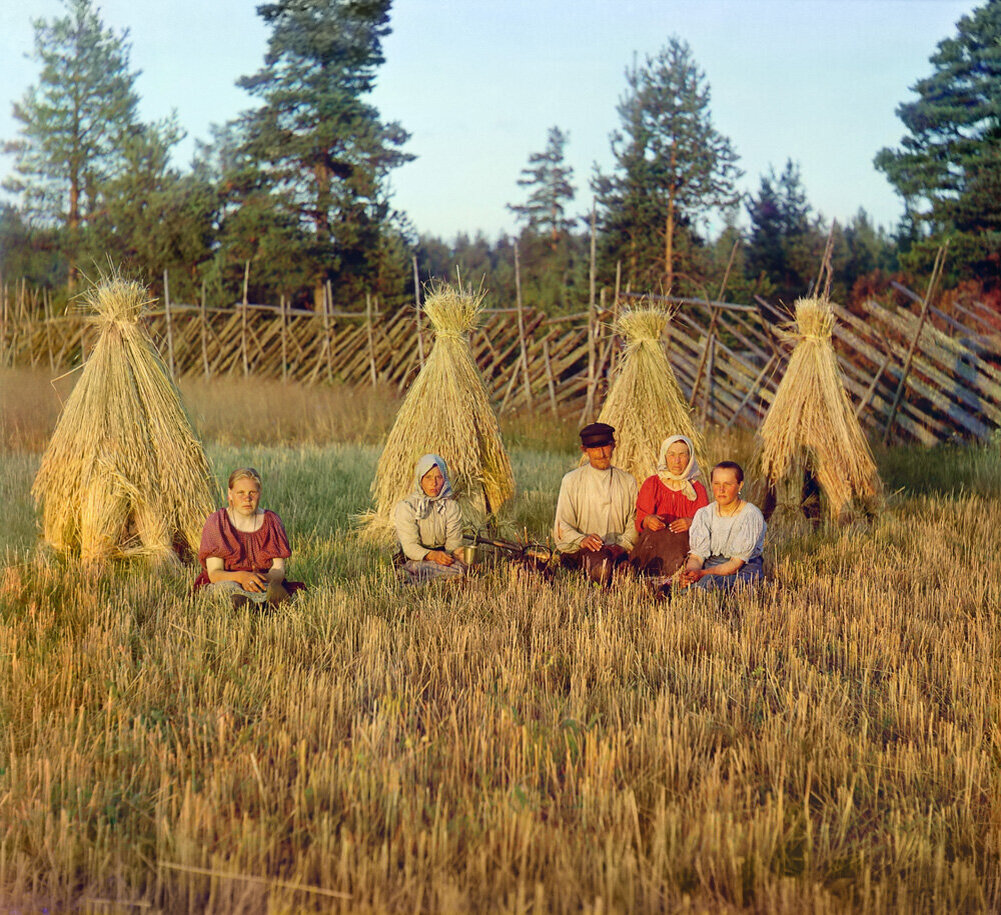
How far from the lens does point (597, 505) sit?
632 centimetres

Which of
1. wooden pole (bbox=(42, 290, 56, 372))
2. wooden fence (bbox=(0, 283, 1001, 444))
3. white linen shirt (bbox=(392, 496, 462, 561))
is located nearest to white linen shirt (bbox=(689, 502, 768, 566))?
white linen shirt (bbox=(392, 496, 462, 561))

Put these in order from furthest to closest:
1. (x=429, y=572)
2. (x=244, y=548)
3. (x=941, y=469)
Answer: (x=941, y=469)
(x=429, y=572)
(x=244, y=548)

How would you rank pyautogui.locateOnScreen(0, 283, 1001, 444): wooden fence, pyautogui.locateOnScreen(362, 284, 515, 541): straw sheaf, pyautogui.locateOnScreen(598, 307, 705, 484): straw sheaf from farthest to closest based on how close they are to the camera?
1. pyautogui.locateOnScreen(0, 283, 1001, 444): wooden fence
2. pyautogui.locateOnScreen(598, 307, 705, 484): straw sheaf
3. pyautogui.locateOnScreen(362, 284, 515, 541): straw sheaf

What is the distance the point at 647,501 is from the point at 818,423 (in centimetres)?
205

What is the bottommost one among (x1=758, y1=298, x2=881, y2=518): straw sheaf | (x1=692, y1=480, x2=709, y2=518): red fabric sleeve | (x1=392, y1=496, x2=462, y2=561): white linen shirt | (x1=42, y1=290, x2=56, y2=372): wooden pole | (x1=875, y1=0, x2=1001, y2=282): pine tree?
(x1=392, y1=496, x2=462, y2=561): white linen shirt

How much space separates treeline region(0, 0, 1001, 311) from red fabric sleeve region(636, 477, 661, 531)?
12.4 metres

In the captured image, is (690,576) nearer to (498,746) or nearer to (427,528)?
(427,528)

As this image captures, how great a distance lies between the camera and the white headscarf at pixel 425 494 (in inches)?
231

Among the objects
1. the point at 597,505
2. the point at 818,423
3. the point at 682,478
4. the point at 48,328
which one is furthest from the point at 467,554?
the point at 48,328

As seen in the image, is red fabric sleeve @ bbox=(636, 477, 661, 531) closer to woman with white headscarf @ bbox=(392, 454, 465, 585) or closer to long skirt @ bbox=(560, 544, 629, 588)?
long skirt @ bbox=(560, 544, 629, 588)

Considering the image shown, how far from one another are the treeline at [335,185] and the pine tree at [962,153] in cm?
3

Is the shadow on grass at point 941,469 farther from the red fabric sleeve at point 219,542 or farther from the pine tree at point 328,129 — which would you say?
the pine tree at point 328,129

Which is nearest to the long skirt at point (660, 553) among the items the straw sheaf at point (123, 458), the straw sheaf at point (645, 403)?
the straw sheaf at point (645, 403)

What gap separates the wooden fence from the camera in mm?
12242
